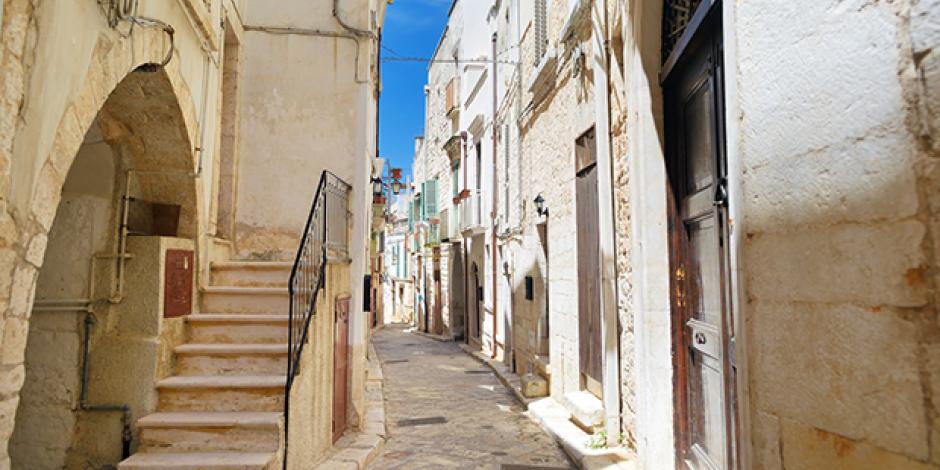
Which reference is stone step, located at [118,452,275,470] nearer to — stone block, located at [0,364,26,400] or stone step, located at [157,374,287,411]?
stone step, located at [157,374,287,411]

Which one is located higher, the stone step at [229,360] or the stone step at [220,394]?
the stone step at [229,360]

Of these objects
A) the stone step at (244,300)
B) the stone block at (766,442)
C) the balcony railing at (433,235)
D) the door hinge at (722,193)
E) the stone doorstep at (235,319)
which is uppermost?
the balcony railing at (433,235)

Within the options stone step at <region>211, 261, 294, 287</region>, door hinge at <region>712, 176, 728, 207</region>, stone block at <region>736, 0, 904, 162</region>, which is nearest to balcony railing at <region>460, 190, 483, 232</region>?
stone step at <region>211, 261, 294, 287</region>

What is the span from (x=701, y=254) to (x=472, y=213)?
38.3 ft

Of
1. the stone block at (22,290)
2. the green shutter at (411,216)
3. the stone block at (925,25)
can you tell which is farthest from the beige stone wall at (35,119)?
the green shutter at (411,216)

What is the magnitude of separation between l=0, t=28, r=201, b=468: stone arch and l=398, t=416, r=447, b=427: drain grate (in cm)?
342

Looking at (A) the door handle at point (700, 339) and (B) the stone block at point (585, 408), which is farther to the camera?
(B) the stone block at point (585, 408)

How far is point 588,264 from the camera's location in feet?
21.2

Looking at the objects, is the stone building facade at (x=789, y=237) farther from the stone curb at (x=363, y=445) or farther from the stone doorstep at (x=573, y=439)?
the stone curb at (x=363, y=445)

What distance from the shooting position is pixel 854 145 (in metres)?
1.91

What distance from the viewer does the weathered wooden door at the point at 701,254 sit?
341cm

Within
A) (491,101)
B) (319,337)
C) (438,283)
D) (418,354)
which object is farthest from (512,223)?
(438,283)

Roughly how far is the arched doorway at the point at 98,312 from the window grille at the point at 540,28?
5.88 m

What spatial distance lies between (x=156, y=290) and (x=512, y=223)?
739 cm
